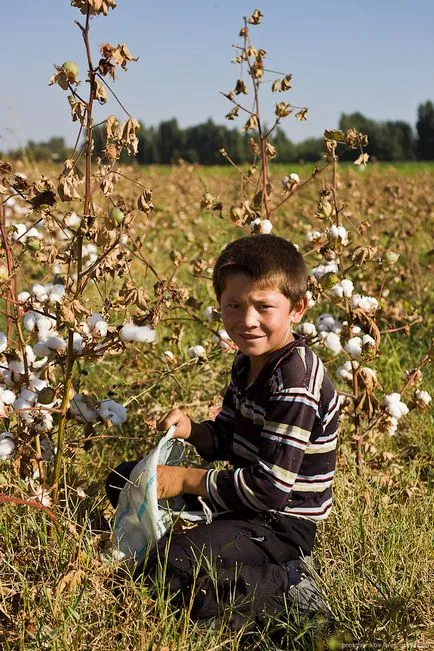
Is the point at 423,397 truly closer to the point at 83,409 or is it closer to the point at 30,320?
the point at 83,409

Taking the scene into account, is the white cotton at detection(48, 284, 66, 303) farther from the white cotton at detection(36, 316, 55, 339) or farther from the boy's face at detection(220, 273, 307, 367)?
the boy's face at detection(220, 273, 307, 367)

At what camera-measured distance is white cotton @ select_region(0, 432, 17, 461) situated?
2074 mm

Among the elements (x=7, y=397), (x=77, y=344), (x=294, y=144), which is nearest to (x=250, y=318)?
(x=77, y=344)

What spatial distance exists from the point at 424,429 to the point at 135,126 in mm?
1714

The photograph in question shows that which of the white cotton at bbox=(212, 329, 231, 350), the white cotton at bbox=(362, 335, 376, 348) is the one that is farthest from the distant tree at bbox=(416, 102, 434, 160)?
the white cotton at bbox=(362, 335, 376, 348)

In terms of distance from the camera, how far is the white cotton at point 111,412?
6.98 feet

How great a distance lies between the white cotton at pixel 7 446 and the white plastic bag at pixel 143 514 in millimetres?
324

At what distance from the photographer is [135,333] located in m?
1.90

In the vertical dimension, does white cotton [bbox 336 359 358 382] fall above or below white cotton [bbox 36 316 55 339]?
below

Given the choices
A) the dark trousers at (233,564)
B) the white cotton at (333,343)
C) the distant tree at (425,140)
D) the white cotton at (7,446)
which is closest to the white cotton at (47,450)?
the white cotton at (7,446)

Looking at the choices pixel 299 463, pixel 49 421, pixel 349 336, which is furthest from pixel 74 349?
pixel 349 336

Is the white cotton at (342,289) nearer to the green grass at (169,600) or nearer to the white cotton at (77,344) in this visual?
the green grass at (169,600)

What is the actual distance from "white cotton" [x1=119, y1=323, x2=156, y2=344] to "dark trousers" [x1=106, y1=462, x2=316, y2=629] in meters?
0.50

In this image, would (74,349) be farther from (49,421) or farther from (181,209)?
(181,209)
